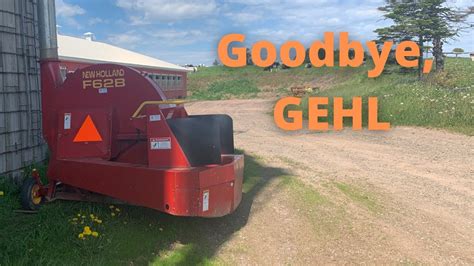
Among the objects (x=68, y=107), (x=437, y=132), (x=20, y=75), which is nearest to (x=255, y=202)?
(x=68, y=107)

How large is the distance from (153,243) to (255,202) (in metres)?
1.67

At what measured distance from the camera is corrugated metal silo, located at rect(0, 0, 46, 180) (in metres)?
5.56

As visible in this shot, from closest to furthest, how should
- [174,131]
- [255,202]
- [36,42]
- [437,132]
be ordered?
1. [174,131]
2. [255,202]
3. [36,42]
4. [437,132]

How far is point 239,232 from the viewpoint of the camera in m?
4.73

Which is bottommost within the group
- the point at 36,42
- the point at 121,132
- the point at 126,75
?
the point at 121,132

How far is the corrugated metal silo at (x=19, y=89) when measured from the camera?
5.56 metres

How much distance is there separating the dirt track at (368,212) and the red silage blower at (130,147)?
0.64 meters

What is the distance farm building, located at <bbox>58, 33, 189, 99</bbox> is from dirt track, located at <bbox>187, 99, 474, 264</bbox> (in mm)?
10662

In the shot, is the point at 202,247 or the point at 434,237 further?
the point at 434,237

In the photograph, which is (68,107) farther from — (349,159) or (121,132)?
(349,159)

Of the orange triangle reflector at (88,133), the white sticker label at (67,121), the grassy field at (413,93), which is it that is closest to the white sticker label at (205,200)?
the orange triangle reflector at (88,133)

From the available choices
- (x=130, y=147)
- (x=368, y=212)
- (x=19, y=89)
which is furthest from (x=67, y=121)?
(x=368, y=212)

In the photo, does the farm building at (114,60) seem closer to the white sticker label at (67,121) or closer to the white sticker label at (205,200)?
the white sticker label at (67,121)

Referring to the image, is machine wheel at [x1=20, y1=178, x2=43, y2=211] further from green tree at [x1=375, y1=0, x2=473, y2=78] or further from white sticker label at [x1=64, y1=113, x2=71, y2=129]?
green tree at [x1=375, y1=0, x2=473, y2=78]
